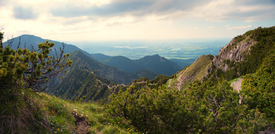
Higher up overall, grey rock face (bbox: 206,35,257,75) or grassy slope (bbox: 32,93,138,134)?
grey rock face (bbox: 206,35,257,75)

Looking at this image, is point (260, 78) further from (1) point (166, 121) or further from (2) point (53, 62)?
(2) point (53, 62)

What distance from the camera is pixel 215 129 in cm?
1078

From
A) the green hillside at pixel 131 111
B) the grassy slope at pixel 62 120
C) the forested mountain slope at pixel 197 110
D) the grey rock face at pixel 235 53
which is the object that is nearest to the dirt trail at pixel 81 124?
the green hillside at pixel 131 111

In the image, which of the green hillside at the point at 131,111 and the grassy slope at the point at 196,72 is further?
the grassy slope at the point at 196,72

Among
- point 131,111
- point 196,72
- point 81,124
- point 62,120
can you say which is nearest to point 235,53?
point 196,72

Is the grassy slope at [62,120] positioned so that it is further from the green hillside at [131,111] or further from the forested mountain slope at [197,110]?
the forested mountain slope at [197,110]

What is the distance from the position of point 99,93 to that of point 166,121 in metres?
195

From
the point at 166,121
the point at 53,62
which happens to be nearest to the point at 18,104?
the point at 53,62

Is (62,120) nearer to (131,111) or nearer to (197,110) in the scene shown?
(131,111)

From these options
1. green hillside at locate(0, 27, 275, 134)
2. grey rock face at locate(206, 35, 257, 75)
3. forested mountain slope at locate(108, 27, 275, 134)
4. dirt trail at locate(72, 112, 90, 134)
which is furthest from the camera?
grey rock face at locate(206, 35, 257, 75)

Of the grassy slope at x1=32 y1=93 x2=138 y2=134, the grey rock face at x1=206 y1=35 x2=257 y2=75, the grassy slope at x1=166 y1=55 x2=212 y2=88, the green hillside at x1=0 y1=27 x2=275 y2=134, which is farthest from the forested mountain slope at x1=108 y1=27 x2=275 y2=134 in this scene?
the grassy slope at x1=166 y1=55 x2=212 y2=88

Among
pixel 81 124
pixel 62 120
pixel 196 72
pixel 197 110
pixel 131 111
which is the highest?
pixel 62 120

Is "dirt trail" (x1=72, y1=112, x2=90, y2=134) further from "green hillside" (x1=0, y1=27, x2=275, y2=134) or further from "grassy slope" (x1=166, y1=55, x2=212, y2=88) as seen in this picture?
"grassy slope" (x1=166, y1=55, x2=212, y2=88)

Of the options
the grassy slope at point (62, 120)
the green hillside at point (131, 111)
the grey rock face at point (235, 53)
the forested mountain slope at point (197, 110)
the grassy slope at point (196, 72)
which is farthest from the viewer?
the grassy slope at point (196, 72)
